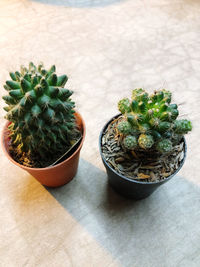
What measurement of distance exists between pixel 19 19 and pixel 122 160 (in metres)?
2.25

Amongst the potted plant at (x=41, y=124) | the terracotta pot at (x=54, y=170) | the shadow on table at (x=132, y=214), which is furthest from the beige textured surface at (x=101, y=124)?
the potted plant at (x=41, y=124)

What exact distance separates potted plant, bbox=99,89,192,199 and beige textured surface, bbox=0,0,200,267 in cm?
21

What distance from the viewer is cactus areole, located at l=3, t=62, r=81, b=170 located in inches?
32.2

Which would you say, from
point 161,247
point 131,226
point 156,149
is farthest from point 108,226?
point 156,149

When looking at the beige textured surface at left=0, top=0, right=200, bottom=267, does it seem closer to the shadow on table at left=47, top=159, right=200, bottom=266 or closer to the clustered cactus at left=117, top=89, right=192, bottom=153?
the shadow on table at left=47, top=159, right=200, bottom=266

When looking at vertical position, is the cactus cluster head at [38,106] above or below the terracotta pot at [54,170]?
above

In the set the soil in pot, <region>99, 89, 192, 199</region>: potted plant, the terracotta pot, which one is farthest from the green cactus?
the terracotta pot

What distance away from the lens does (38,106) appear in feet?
2.71

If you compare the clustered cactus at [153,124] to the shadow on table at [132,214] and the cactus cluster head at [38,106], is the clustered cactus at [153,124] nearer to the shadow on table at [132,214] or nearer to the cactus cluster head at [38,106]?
the cactus cluster head at [38,106]

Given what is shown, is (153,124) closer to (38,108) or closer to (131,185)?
(131,185)

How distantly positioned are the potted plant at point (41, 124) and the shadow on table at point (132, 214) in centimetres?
21

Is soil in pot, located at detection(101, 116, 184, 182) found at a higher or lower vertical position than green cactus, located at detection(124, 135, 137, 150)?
lower

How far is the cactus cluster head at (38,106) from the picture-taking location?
0.82 metres

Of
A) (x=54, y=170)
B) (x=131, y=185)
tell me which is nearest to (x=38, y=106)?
(x=54, y=170)
